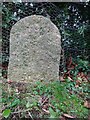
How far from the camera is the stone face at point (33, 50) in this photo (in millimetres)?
2893

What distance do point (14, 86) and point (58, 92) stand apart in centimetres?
51

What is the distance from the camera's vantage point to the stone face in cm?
289

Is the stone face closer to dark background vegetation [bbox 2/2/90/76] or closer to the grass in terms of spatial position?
the grass

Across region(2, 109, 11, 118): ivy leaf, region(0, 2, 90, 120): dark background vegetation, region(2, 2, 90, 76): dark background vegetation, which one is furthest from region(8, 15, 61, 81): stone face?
region(2, 109, 11, 118): ivy leaf

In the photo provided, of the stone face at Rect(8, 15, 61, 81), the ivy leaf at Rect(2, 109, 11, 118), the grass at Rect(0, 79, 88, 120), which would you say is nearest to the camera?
the ivy leaf at Rect(2, 109, 11, 118)

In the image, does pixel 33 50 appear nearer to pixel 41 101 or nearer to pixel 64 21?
pixel 41 101

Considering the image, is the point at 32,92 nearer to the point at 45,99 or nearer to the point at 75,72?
the point at 45,99

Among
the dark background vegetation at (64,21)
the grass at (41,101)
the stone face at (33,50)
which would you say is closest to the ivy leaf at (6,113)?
the grass at (41,101)

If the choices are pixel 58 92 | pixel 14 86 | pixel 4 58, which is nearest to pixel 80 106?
pixel 58 92

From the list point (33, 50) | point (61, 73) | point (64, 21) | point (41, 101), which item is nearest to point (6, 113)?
point (41, 101)

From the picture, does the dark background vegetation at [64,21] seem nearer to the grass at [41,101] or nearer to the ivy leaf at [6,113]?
the grass at [41,101]

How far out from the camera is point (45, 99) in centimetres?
241

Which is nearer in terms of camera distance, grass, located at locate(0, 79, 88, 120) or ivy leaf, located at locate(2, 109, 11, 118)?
ivy leaf, located at locate(2, 109, 11, 118)

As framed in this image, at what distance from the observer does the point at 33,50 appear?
115 inches
